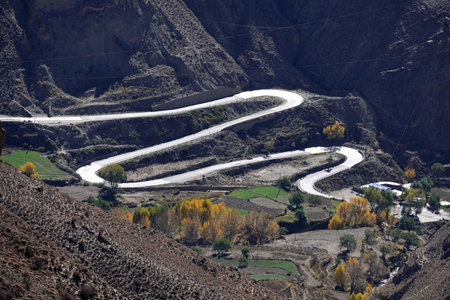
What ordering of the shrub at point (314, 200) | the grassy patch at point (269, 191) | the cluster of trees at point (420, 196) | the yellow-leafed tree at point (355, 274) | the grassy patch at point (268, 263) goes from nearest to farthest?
the grassy patch at point (268, 263)
the yellow-leafed tree at point (355, 274)
the shrub at point (314, 200)
the grassy patch at point (269, 191)
the cluster of trees at point (420, 196)

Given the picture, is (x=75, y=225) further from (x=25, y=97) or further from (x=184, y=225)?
(x=25, y=97)

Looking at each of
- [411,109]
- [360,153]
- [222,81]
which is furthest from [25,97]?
[411,109]

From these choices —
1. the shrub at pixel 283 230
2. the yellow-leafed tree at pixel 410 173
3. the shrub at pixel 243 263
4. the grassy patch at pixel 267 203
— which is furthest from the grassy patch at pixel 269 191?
the shrub at pixel 243 263

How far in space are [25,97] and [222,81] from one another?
38326mm

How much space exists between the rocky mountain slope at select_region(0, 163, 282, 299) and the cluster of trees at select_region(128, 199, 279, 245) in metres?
37.8

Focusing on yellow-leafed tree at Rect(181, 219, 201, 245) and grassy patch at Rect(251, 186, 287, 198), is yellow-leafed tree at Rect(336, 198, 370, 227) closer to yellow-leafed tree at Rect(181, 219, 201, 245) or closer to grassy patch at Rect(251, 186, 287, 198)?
grassy patch at Rect(251, 186, 287, 198)

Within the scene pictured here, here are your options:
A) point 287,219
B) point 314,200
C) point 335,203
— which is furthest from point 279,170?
point 287,219

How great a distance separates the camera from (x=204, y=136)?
4387 inches

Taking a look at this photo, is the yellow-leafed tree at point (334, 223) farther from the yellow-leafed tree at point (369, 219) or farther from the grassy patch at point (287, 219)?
the yellow-leafed tree at point (369, 219)

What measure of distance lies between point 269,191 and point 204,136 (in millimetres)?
18658

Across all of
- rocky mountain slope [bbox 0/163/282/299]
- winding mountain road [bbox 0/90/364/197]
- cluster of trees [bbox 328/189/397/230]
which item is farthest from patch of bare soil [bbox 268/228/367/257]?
rocky mountain slope [bbox 0/163/282/299]

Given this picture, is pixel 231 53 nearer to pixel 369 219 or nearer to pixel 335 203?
pixel 335 203

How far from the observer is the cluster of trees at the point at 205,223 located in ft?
251

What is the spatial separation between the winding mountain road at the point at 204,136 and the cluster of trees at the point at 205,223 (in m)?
17.1
